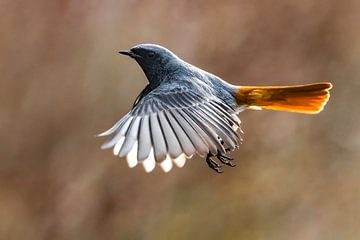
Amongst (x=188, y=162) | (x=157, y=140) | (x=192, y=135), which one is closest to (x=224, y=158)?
(x=192, y=135)

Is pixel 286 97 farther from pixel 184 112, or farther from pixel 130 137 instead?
pixel 130 137

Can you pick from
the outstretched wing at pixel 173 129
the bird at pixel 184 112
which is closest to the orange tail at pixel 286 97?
the bird at pixel 184 112

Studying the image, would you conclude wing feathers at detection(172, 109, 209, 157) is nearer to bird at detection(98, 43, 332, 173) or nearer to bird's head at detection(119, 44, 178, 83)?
bird at detection(98, 43, 332, 173)

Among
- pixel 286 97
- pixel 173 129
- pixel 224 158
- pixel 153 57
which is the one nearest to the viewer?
pixel 173 129

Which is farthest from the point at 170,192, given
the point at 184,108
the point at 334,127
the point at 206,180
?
the point at 184,108

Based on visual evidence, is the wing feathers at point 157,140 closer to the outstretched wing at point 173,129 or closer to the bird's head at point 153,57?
the outstretched wing at point 173,129

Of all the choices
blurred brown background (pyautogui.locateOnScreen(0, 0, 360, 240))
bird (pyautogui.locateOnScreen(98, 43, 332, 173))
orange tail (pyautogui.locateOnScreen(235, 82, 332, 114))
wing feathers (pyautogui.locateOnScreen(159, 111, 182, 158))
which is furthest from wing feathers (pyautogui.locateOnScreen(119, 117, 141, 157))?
blurred brown background (pyautogui.locateOnScreen(0, 0, 360, 240))

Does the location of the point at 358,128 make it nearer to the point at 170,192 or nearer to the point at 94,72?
the point at 170,192
